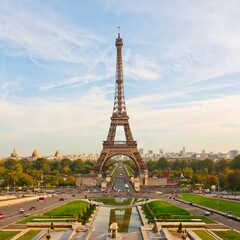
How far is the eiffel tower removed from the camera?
92.6m

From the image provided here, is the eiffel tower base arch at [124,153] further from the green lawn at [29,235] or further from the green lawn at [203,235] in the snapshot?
the green lawn at [29,235]

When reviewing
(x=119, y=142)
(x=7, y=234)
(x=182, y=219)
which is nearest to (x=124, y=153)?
(x=119, y=142)

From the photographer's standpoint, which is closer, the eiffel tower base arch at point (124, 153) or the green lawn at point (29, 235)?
the green lawn at point (29, 235)

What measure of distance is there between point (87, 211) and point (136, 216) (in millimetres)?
5393

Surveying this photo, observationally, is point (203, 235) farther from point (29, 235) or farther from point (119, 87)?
point (119, 87)

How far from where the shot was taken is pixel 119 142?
95312mm

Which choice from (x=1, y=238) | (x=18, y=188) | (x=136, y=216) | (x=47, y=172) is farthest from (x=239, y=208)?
(x=47, y=172)

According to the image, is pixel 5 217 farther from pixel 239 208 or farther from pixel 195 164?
pixel 195 164

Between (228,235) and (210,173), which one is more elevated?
(210,173)

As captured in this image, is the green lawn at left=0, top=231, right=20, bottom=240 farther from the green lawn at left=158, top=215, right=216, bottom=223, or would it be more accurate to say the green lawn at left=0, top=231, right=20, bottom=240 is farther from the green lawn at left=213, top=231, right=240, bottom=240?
the green lawn at left=213, top=231, right=240, bottom=240

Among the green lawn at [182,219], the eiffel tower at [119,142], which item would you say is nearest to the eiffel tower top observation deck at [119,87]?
the eiffel tower at [119,142]

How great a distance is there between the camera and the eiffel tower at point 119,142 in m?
92.6

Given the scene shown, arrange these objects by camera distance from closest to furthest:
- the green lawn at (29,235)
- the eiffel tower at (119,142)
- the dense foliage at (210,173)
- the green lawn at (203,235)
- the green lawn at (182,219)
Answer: the green lawn at (29,235)
the green lawn at (203,235)
the green lawn at (182,219)
the dense foliage at (210,173)
the eiffel tower at (119,142)

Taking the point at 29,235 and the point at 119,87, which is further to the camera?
the point at 119,87
